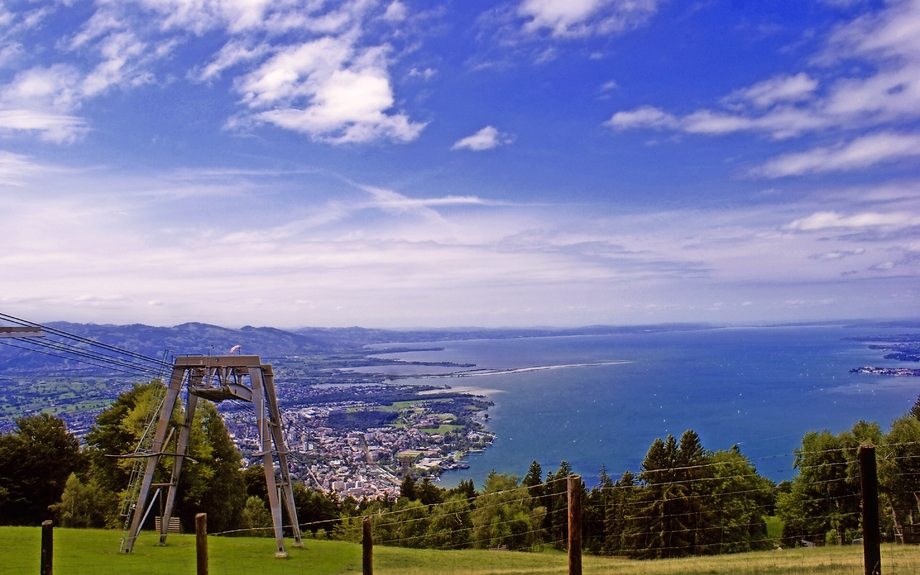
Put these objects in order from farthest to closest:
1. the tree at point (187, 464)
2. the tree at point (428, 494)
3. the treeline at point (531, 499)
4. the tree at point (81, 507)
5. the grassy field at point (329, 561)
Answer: the tree at point (428, 494) → the tree at point (81, 507) → the treeline at point (531, 499) → the tree at point (187, 464) → the grassy field at point (329, 561)

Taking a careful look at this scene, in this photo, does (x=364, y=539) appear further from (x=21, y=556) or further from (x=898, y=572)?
(x=21, y=556)

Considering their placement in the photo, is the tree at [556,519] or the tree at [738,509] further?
the tree at [556,519]

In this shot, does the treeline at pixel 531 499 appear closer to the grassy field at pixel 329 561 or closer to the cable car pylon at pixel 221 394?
the grassy field at pixel 329 561

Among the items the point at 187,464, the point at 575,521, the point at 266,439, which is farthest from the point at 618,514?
the point at 575,521

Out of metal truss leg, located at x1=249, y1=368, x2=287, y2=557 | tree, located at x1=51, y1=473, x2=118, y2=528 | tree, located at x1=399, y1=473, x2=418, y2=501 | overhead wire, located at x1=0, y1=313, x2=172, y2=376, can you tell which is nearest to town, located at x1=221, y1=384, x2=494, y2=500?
tree, located at x1=399, y1=473, x2=418, y2=501

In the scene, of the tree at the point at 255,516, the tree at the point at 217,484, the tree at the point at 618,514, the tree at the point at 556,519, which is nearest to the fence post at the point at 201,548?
the tree at the point at 217,484

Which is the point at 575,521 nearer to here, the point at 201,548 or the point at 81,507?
the point at 201,548
